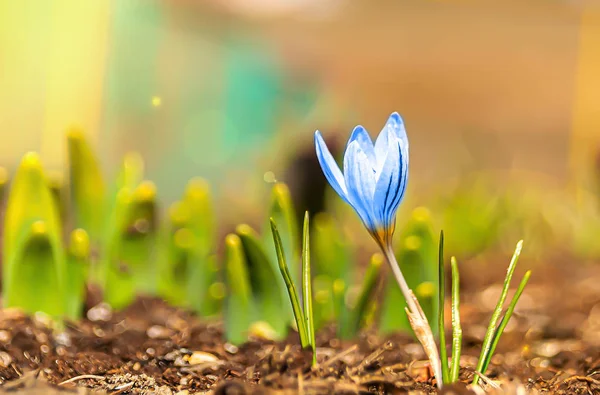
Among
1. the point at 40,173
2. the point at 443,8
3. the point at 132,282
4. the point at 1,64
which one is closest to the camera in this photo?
the point at 40,173

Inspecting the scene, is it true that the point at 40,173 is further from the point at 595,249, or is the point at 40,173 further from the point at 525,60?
the point at 525,60

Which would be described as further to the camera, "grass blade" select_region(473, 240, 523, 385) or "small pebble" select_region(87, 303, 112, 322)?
"small pebble" select_region(87, 303, 112, 322)

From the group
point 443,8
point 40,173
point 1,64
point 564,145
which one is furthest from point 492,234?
point 443,8

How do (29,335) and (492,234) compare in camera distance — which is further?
(492,234)

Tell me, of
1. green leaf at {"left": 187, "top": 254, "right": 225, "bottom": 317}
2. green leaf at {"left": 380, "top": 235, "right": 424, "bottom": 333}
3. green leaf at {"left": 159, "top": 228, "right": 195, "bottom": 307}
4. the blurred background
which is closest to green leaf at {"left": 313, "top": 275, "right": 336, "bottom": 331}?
green leaf at {"left": 380, "top": 235, "right": 424, "bottom": 333}

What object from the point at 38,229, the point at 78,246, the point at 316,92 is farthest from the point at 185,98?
the point at 38,229

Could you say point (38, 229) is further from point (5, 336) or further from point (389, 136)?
point (389, 136)

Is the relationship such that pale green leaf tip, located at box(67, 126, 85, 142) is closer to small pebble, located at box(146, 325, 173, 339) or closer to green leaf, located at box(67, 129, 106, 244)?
green leaf, located at box(67, 129, 106, 244)
